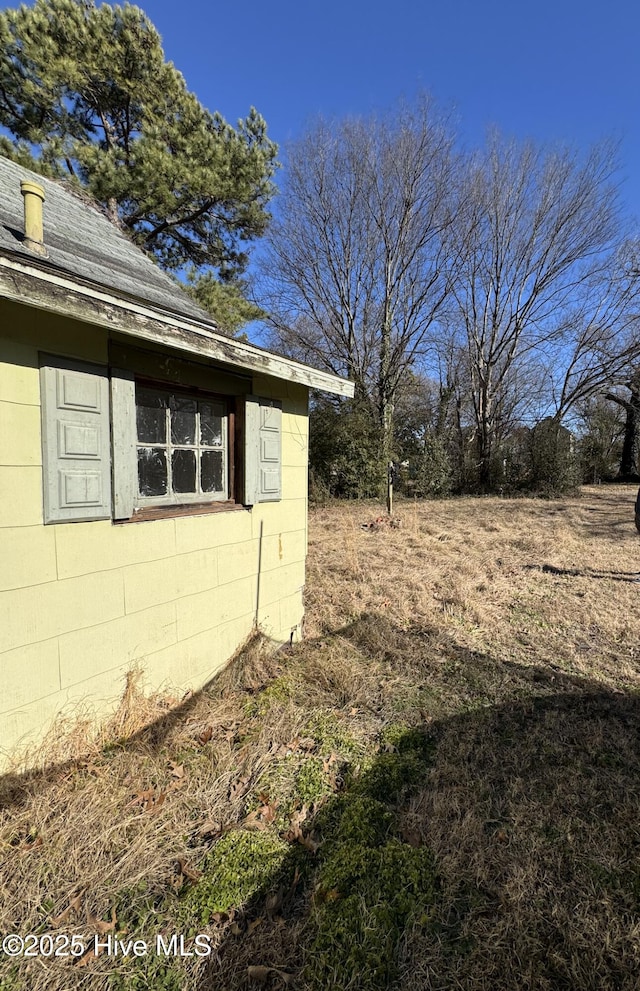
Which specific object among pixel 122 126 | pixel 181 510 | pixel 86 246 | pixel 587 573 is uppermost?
pixel 122 126

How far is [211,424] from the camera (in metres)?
3.12

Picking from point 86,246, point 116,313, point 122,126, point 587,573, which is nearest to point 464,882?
point 116,313

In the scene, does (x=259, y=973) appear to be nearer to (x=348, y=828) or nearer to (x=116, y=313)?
(x=348, y=828)

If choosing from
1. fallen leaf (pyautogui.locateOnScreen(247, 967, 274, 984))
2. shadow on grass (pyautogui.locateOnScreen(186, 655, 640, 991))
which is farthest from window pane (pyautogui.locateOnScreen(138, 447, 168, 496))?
fallen leaf (pyautogui.locateOnScreen(247, 967, 274, 984))

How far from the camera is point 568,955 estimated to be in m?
1.47

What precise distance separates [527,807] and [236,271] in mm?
12786

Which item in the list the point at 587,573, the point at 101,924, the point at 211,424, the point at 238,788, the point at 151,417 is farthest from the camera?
the point at 587,573

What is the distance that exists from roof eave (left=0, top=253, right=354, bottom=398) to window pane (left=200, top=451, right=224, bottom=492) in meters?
0.70

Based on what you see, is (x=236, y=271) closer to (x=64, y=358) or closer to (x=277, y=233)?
(x=277, y=233)

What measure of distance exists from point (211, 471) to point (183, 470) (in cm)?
25

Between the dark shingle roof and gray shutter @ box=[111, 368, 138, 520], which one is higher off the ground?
the dark shingle roof

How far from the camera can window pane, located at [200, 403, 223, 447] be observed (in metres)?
3.04

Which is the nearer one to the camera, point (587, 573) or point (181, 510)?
point (181, 510)

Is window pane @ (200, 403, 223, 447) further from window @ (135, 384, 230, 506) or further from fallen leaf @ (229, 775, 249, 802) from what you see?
fallen leaf @ (229, 775, 249, 802)
